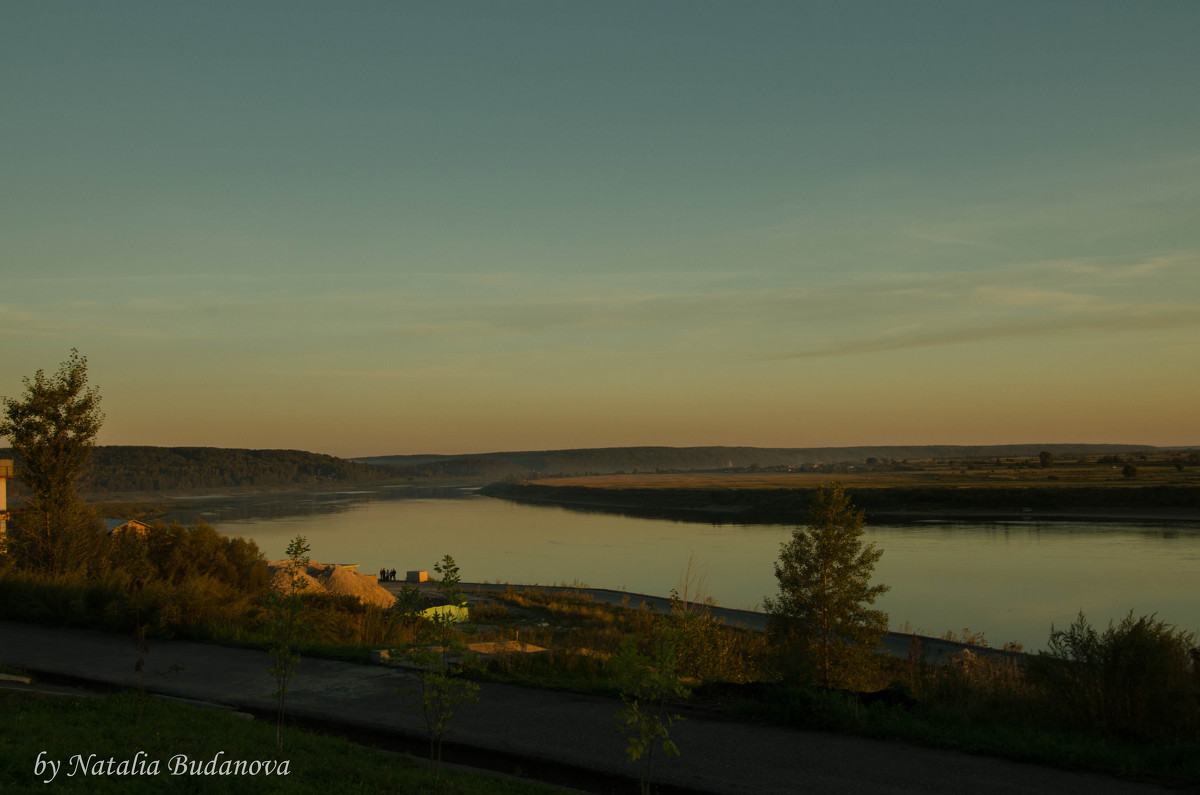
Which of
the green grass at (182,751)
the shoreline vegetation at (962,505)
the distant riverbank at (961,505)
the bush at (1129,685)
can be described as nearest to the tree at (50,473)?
the green grass at (182,751)

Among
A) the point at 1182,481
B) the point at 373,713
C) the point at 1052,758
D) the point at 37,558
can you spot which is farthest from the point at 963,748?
the point at 1182,481

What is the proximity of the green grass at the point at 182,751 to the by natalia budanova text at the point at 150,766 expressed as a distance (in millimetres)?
→ 26

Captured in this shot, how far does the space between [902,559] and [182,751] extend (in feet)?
143

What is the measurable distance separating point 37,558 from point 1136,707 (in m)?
22.5

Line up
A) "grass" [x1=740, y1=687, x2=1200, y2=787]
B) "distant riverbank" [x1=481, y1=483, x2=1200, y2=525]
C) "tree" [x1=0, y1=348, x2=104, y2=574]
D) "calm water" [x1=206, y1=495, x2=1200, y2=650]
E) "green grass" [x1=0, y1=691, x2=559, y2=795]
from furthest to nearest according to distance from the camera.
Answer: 1. "distant riverbank" [x1=481, y1=483, x2=1200, y2=525]
2. "calm water" [x1=206, y1=495, x2=1200, y2=650]
3. "tree" [x1=0, y1=348, x2=104, y2=574]
4. "grass" [x1=740, y1=687, x2=1200, y2=787]
5. "green grass" [x1=0, y1=691, x2=559, y2=795]

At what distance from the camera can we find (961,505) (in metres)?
81.2

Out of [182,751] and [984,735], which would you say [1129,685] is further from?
[182,751]

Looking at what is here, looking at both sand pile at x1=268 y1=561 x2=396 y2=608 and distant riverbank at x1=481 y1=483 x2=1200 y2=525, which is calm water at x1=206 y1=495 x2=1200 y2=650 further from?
sand pile at x1=268 y1=561 x2=396 y2=608

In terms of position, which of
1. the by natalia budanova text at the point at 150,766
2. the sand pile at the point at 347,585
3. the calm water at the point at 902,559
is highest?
the by natalia budanova text at the point at 150,766

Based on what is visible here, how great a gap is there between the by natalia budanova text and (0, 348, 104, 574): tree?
16.0 metres

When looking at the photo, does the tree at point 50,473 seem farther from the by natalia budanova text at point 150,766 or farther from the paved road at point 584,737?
the by natalia budanova text at point 150,766

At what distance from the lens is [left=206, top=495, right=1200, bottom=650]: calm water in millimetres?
30484

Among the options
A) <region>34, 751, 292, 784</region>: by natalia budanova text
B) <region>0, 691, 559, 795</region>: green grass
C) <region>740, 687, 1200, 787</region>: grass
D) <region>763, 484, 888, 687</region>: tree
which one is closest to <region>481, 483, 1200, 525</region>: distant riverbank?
<region>763, 484, 888, 687</region>: tree

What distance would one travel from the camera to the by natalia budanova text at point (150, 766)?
6730 millimetres
